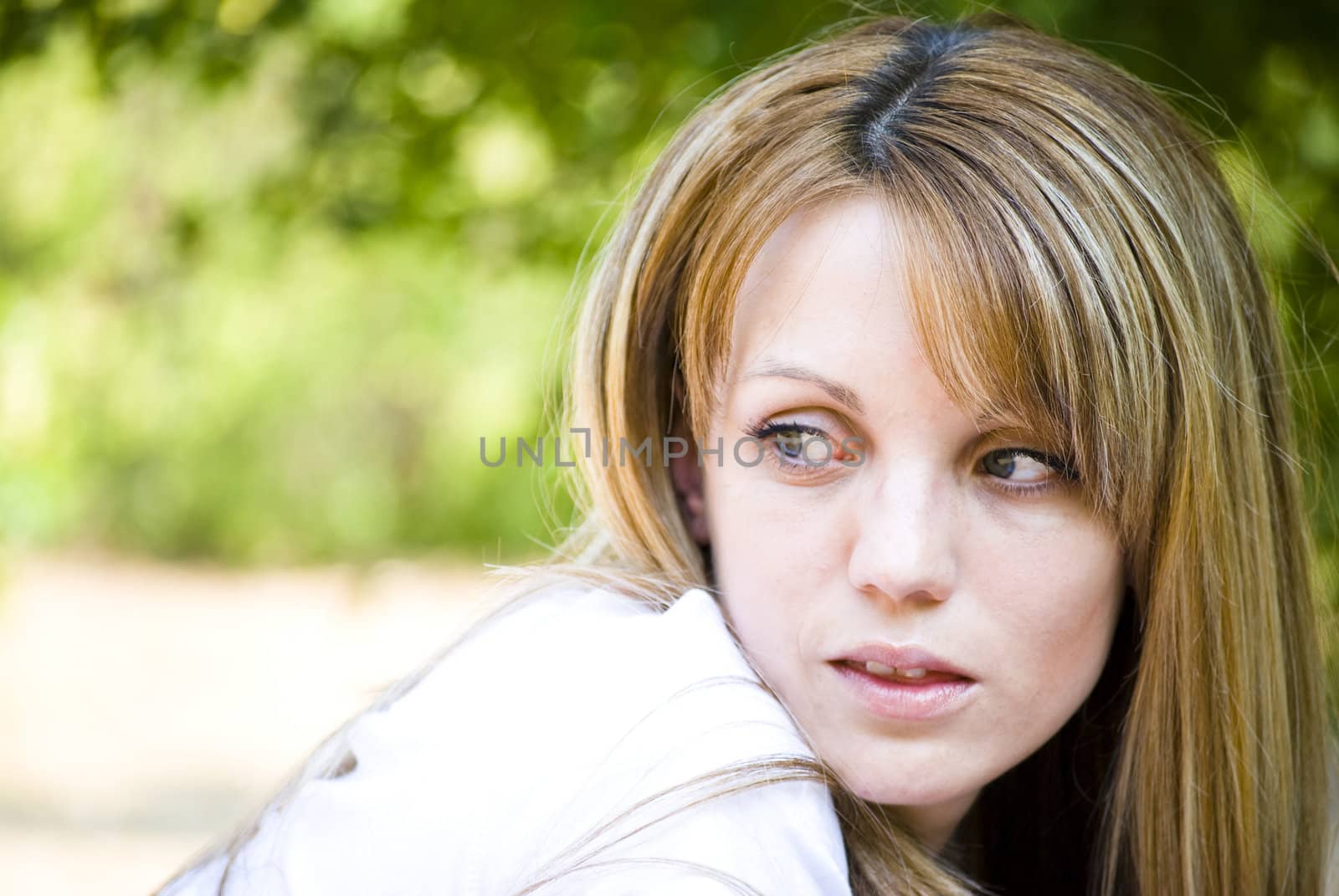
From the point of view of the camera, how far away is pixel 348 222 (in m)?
2.83

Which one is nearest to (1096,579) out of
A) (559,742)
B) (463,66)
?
(559,742)

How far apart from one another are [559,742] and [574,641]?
0.46ft

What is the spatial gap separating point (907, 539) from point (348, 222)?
1.92 metres

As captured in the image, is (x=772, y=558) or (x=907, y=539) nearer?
(x=907, y=539)

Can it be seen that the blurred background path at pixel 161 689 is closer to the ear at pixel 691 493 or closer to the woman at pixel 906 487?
the ear at pixel 691 493

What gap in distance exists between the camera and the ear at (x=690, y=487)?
1657 mm

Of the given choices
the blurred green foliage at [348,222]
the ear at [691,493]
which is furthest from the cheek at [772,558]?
the blurred green foliage at [348,222]

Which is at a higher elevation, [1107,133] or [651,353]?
[1107,133]

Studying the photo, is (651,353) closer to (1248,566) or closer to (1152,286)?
(1152,286)

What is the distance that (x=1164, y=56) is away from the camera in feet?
7.07

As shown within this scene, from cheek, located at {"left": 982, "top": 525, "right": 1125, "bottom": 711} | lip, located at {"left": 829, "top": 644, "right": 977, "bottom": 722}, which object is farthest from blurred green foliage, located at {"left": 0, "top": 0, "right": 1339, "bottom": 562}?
lip, located at {"left": 829, "top": 644, "right": 977, "bottom": 722}

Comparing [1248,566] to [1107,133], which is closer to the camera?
[1107,133]

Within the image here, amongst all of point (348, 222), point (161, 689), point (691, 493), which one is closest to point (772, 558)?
point (691, 493)

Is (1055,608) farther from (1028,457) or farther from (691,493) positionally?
(691,493)
